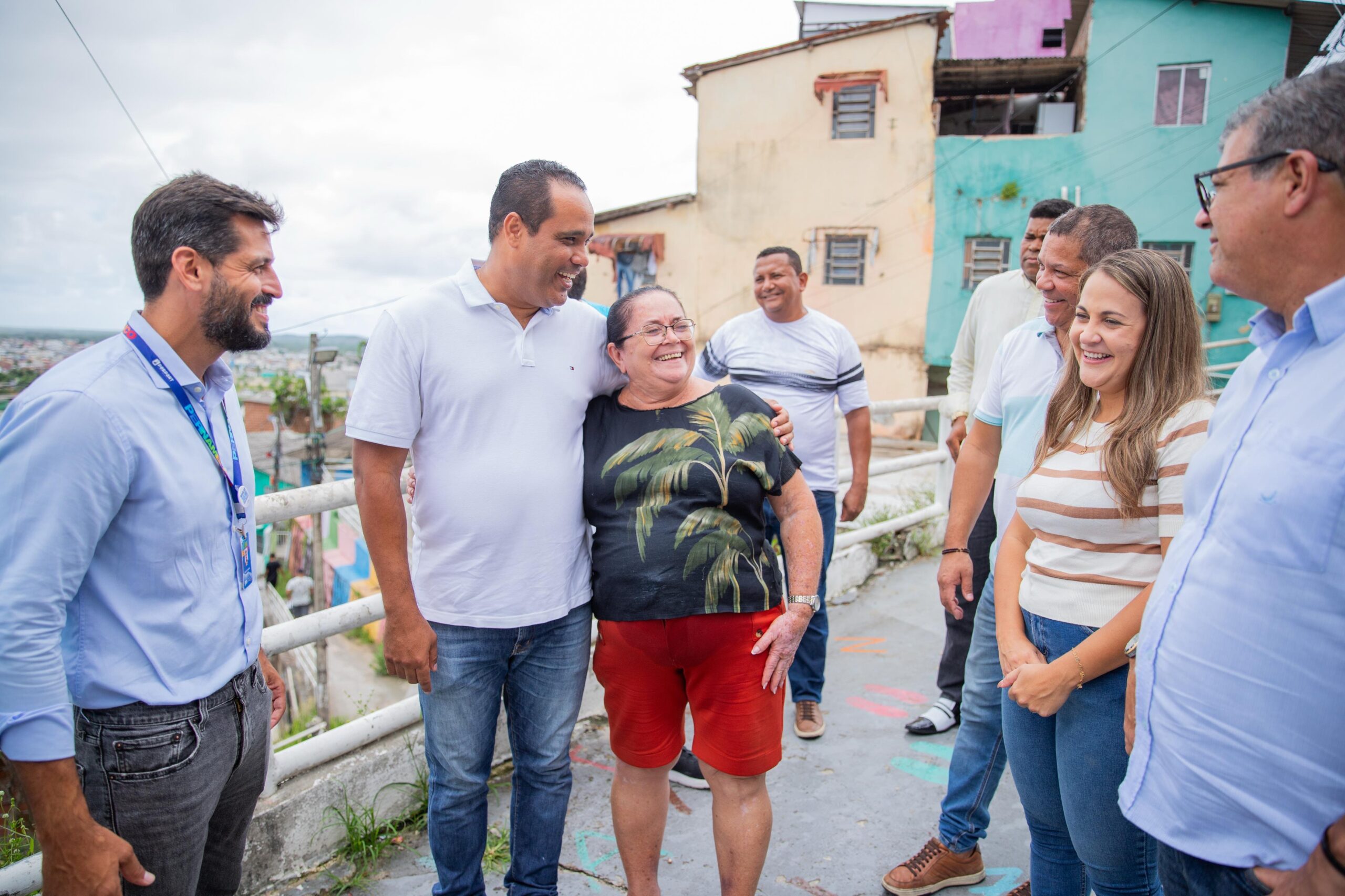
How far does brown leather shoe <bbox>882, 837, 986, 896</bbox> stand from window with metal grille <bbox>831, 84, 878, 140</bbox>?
1730 cm

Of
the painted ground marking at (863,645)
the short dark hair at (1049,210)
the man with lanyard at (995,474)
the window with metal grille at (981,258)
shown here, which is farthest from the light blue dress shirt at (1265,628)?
the window with metal grille at (981,258)

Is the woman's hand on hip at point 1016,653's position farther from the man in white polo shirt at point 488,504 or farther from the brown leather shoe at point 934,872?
the man in white polo shirt at point 488,504

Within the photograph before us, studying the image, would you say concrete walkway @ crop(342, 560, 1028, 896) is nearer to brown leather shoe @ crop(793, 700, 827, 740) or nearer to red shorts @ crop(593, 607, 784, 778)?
brown leather shoe @ crop(793, 700, 827, 740)

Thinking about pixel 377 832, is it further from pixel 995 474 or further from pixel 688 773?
pixel 995 474

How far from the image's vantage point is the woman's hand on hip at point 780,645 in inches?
85.7

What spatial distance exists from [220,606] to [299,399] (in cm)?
2479

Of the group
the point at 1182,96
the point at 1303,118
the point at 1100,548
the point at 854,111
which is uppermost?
the point at 854,111

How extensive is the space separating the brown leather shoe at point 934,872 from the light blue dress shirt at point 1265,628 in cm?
131

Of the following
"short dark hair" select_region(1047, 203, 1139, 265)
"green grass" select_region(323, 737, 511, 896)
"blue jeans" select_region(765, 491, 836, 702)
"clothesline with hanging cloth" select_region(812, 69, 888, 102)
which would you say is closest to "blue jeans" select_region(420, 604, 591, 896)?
"green grass" select_region(323, 737, 511, 896)

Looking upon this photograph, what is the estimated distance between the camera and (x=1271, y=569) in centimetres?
114

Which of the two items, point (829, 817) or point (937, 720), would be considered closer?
point (829, 817)

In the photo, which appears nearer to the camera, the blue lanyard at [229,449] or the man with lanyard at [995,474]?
the blue lanyard at [229,449]

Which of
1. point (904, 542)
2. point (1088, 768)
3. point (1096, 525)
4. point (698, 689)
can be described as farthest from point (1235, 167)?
point (904, 542)

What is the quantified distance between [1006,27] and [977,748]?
20274mm
